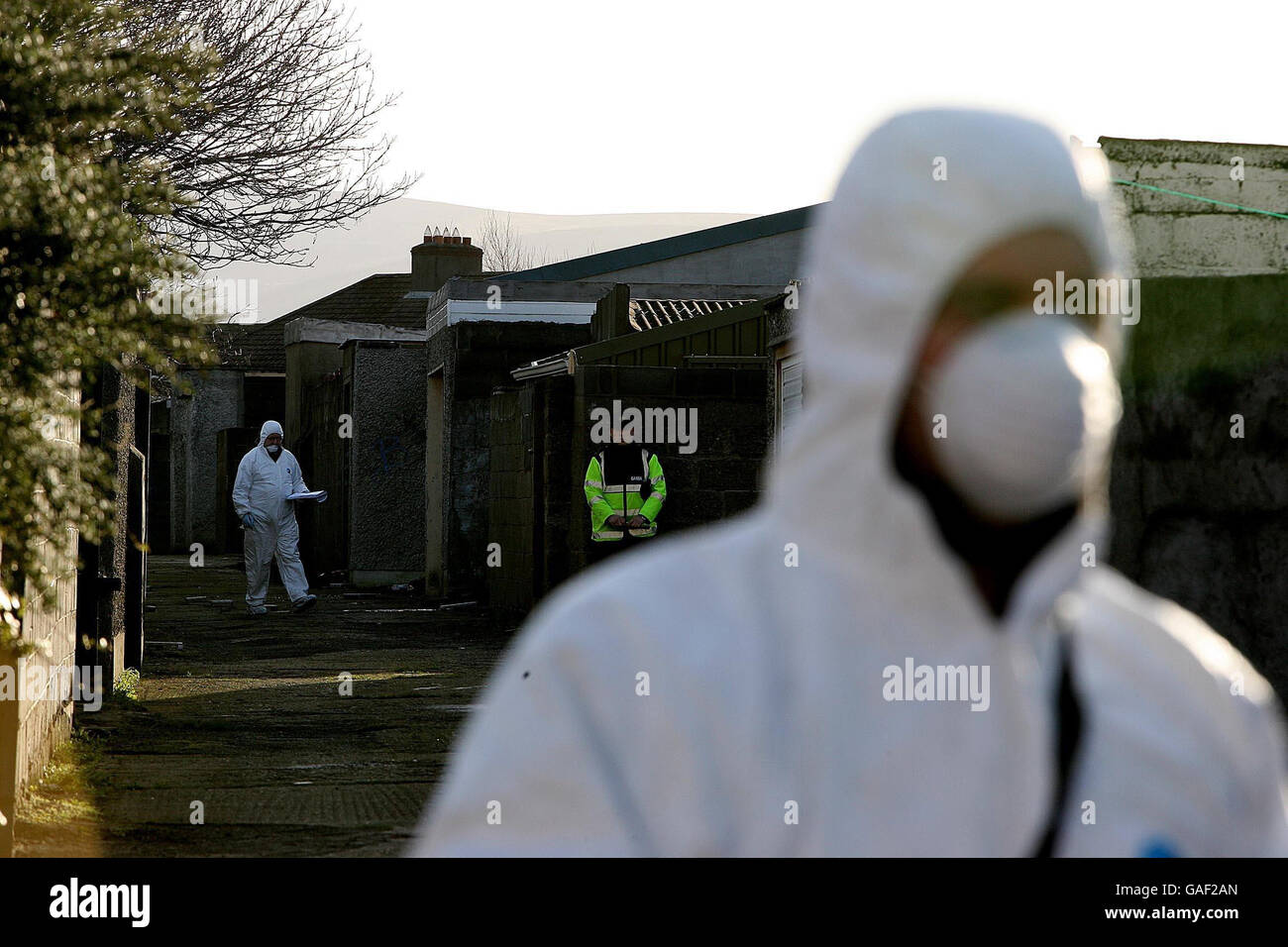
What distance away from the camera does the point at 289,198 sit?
648 inches

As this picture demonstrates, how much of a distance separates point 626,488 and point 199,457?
70.4ft

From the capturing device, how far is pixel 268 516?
1634cm

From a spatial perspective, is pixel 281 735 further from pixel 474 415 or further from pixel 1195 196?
pixel 474 415

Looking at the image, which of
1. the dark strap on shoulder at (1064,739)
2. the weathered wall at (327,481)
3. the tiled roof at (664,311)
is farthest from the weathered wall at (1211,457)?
the weathered wall at (327,481)

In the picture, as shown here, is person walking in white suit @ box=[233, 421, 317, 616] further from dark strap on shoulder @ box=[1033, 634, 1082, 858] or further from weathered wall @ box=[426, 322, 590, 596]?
dark strap on shoulder @ box=[1033, 634, 1082, 858]

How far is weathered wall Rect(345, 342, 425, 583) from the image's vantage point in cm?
1950

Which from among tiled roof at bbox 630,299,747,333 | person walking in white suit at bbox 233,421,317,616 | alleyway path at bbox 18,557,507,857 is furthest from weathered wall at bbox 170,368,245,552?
A: tiled roof at bbox 630,299,747,333

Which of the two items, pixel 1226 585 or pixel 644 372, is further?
pixel 644 372

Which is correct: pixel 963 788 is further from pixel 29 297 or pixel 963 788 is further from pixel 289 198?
pixel 289 198

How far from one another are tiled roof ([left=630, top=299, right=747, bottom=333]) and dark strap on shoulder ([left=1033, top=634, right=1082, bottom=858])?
13666mm

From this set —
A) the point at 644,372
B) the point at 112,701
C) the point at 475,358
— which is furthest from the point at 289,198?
the point at 112,701

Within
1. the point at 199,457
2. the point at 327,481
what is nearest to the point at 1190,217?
the point at 327,481
